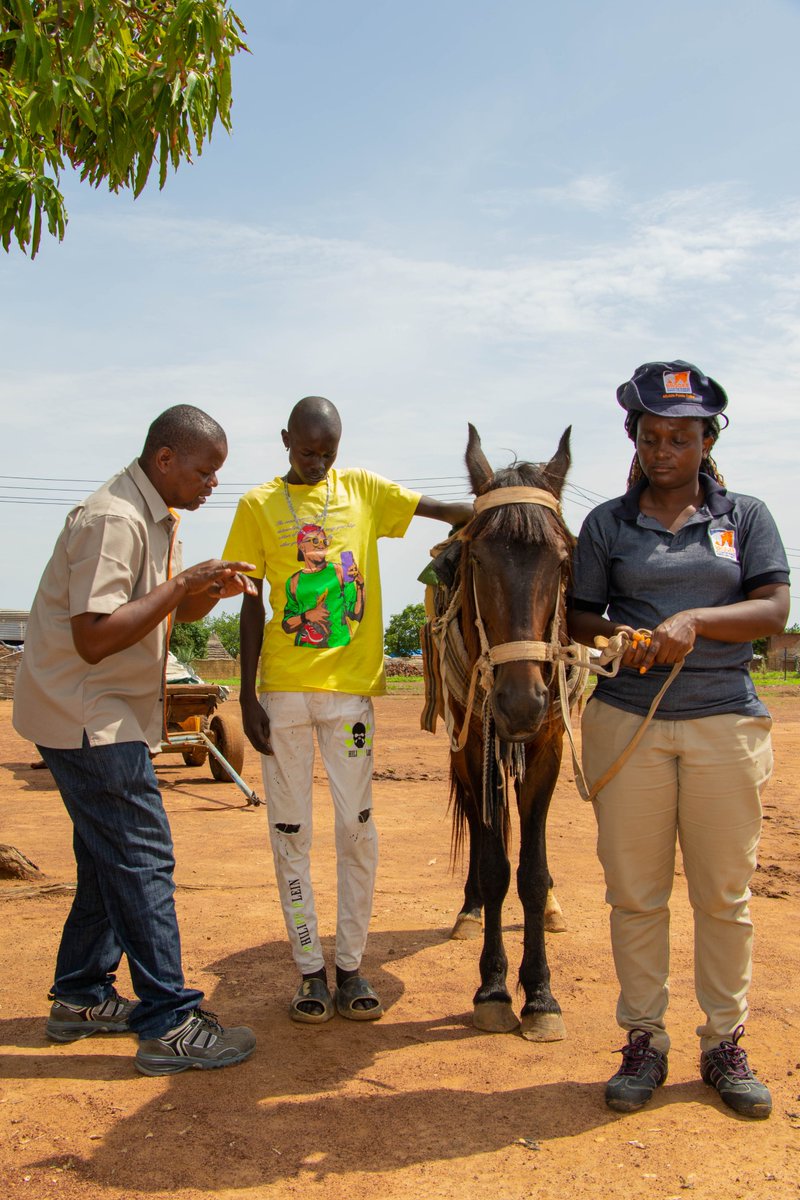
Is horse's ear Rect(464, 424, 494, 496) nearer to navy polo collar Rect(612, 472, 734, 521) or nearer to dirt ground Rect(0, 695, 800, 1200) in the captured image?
navy polo collar Rect(612, 472, 734, 521)

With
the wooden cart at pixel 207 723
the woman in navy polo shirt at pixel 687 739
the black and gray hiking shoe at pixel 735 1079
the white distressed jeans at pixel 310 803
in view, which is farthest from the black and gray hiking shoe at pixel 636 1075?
the wooden cart at pixel 207 723

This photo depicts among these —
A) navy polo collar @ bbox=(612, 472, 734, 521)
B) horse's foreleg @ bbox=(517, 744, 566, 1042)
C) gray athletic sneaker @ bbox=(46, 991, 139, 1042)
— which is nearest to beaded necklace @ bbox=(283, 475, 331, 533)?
navy polo collar @ bbox=(612, 472, 734, 521)

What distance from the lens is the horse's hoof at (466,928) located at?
500 cm

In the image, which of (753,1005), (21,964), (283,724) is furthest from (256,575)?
(753,1005)

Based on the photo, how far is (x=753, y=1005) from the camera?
13.0ft

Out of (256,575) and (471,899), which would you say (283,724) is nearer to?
(256,575)

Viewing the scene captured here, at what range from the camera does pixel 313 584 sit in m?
3.88

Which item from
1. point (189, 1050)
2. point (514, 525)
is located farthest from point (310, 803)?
point (514, 525)

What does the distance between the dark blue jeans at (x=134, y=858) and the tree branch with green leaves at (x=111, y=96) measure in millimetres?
2387

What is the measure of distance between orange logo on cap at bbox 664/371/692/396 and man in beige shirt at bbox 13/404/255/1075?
151 centimetres

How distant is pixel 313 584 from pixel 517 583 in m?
0.89

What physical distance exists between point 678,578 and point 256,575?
5.42 ft

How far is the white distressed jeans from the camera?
12.6ft

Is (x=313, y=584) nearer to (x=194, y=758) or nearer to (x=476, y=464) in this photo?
(x=476, y=464)
